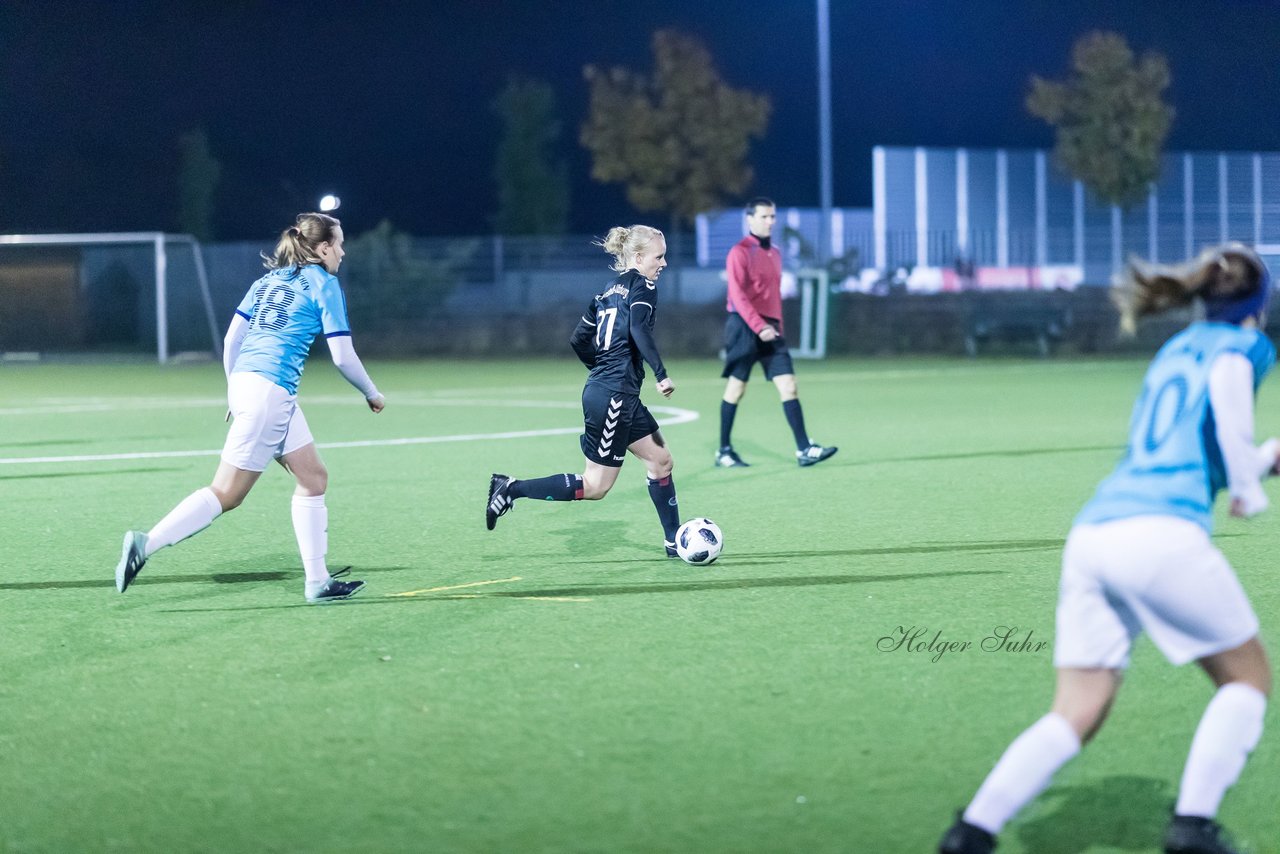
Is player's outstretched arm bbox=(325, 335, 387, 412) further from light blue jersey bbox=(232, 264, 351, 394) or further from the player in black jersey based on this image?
the player in black jersey

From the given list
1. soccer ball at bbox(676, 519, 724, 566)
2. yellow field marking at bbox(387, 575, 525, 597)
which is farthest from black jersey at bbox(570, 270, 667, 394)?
yellow field marking at bbox(387, 575, 525, 597)

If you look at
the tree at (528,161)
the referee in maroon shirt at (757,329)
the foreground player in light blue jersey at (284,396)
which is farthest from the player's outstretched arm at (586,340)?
the tree at (528,161)

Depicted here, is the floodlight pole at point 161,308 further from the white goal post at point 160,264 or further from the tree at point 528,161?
the tree at point 528,161

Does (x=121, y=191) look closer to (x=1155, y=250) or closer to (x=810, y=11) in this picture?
(x=810, y=11)

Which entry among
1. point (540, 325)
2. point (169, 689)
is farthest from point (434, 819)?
point (540, 325)

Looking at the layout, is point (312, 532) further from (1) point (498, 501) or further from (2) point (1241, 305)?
(2) point (1241, 305)

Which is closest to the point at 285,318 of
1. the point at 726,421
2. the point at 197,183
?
the point at 726,421

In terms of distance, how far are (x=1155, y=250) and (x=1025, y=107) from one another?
4682 mm

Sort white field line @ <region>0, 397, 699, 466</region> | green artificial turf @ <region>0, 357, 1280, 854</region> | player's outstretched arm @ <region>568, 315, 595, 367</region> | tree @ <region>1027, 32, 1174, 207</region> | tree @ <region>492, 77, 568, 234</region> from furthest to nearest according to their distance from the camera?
tree @ <region>492, 77, 568, 234</region>, tree @ <region>1027, 32, 1174, 207</region>, white field line @ <region>0, 397, 699, 466</region>, player's outstretched arm @ <region>568, 315, 595, 367</region>, green artificial turf @ <region>0, 357, 1280, 854</region>

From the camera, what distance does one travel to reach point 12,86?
149 feet

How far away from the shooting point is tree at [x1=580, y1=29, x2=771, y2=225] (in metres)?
39.6

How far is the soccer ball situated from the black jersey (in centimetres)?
75

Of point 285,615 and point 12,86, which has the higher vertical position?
point 12,86

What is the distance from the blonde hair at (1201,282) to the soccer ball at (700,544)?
4.14 metres
